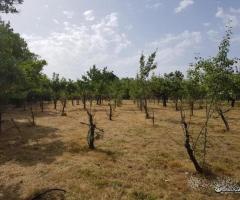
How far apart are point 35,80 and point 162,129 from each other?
20330 mm

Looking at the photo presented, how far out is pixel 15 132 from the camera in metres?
34.3

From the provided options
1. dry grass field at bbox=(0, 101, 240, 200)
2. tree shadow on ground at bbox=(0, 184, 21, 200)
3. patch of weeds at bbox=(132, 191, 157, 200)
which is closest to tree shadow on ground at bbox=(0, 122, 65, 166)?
dry grass field at bbox=(0, 101, 240, 200)

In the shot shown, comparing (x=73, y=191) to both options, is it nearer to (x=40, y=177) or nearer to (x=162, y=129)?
(x=40, y=177)

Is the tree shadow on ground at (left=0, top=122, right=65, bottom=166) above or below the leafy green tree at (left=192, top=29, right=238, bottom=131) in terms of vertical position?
below

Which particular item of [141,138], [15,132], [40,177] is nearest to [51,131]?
[15,132]

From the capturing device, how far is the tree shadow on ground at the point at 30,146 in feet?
72.8

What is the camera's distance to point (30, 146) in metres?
26.6

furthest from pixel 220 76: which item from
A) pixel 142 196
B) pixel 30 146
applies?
pixel 30 146

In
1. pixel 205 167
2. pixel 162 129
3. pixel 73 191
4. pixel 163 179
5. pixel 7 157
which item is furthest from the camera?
pixel 162 129

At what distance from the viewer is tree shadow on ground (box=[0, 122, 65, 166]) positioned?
22.2 metres

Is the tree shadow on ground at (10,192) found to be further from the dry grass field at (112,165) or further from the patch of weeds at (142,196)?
the patch of weeds at (142,196)

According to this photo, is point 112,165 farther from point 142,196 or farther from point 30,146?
point 30,146

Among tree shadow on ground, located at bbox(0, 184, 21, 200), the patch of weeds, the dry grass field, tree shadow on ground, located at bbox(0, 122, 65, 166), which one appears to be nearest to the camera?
the patch of weeds

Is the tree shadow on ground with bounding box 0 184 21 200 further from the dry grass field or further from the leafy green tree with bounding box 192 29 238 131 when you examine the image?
the leafy green tree with bounding box 192 29 238 131
